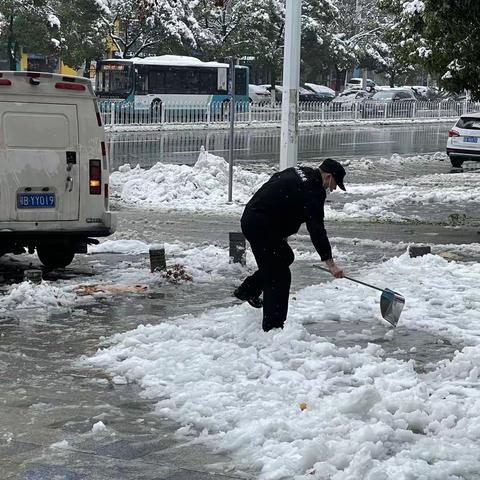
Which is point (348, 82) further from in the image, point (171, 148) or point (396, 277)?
point (396, 277)

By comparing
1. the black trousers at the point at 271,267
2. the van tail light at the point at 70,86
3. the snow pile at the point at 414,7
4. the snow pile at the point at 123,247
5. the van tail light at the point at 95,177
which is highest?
the snow pile at the point at 414,7

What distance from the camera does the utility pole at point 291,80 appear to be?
13.8 metres

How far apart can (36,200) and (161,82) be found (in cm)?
3486

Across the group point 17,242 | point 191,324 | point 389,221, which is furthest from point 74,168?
point 389,221

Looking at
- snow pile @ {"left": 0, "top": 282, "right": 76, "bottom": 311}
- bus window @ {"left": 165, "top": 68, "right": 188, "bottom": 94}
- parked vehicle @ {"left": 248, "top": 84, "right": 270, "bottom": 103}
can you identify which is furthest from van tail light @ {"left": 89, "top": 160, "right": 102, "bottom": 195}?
parked vehicle @ {"left": 248, "top": 84, "right": 270, "bottom": 103}

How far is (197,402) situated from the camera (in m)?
5.64

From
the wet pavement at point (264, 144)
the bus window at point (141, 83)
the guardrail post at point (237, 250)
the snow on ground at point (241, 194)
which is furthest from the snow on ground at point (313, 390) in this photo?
the bus window at point (141, 83)

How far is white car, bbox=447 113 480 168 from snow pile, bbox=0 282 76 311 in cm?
1722

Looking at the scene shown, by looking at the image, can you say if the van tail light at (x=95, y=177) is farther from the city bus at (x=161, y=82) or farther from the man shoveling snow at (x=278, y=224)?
the city bus at (x=161, y=82)

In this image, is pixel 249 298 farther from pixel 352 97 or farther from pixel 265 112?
pixel 352 97

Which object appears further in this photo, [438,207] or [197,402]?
[438,207]

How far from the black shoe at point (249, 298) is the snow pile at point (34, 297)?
1797 millimetres

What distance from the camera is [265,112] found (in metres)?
42.3

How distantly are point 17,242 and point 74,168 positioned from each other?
0.97 meters
